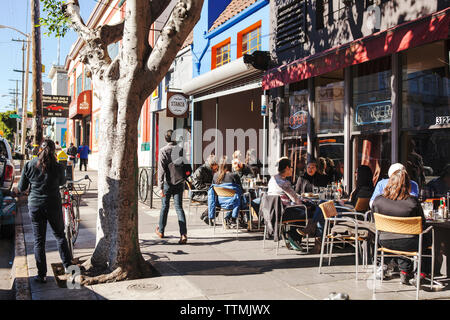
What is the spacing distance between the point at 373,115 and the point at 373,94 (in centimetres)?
41

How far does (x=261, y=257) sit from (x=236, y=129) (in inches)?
387

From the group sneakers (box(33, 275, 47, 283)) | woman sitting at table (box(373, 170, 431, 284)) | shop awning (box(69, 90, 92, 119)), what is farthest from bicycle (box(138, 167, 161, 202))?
shop awning (box(69, 90, 92, 119))

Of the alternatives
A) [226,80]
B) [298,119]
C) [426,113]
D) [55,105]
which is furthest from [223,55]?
[55,105]

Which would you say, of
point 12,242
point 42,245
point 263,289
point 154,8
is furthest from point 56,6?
point 263,289

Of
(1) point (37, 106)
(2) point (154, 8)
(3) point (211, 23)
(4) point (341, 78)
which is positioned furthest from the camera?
(3) point (211, 23)

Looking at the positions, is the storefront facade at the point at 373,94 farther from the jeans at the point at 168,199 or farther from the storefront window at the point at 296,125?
the jeans at the point at 168,199

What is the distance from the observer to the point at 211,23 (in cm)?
1472

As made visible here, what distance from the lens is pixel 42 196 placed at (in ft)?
16.8

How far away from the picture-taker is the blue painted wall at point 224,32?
1145 cm

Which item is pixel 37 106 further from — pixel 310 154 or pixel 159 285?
pixel 159 285

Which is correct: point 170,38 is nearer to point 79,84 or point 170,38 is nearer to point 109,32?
point 109,32

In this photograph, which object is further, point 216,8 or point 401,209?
point 216,8

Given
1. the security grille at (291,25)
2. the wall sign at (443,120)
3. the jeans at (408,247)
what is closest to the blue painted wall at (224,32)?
the security grille at (291,25)

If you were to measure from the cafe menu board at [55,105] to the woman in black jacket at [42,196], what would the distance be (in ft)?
83.1
